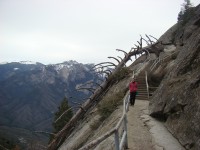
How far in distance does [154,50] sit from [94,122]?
1944 cm

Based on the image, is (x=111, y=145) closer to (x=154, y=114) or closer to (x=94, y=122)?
(x=154, y=114)

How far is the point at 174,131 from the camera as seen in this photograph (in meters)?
10.8

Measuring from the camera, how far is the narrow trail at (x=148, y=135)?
9586 millimetres

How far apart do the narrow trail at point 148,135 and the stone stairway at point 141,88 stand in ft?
25.6

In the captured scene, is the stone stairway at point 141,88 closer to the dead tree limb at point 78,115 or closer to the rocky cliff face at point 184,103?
the dead tree limb at point 78,115

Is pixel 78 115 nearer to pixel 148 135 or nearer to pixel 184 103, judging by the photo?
pixel 148 135

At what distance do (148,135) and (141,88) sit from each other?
13.6 m

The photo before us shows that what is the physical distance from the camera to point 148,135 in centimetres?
1126

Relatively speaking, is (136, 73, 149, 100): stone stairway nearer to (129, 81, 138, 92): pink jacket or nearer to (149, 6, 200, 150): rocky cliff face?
(129, 81, 138, 92): pink jacket

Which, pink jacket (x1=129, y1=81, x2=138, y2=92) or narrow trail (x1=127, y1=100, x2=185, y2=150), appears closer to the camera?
narrow trail (x1=127, y1=100, x2=185, y2=150)

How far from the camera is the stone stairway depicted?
2299 cm

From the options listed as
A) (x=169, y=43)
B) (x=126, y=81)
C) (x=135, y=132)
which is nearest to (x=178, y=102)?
(x=135, y=132)

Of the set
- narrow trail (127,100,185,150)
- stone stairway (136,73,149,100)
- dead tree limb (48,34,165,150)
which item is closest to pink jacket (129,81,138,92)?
narrow trail (127,100,185,150)

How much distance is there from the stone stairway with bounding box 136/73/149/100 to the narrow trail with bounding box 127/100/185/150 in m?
→ 7.80
